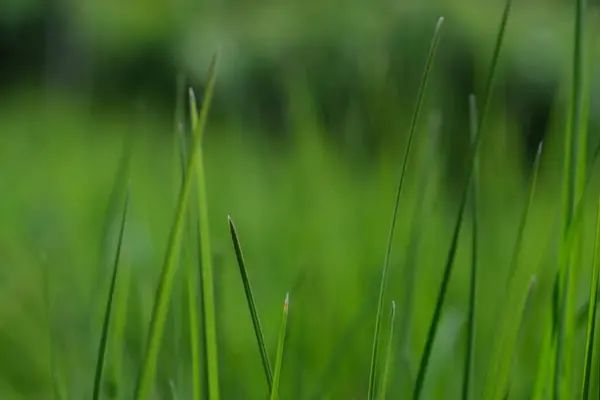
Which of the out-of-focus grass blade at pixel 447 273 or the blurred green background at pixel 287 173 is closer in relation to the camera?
the out-of-focus grass blade at pixel 447 273

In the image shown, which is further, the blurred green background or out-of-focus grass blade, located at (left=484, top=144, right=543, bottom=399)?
the blurred green background

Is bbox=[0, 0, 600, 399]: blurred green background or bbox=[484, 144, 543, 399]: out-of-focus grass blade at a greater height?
bbox=[484, 144, 543, 399]: out-of-focus grass blade

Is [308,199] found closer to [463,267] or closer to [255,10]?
[463,267]

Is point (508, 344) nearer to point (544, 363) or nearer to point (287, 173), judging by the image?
point (544, 363)

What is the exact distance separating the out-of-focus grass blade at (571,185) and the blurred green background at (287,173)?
2cm

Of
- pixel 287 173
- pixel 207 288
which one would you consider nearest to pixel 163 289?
pixel 207 288

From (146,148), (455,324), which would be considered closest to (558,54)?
(146,148)

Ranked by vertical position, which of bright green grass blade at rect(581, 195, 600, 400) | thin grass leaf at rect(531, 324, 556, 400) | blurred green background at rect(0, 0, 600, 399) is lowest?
blurred green background at rect(0, 0, 600, 399)

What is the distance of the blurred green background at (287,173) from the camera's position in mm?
282

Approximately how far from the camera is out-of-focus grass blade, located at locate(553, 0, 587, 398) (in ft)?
0.54

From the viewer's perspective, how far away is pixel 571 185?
0.56 ft

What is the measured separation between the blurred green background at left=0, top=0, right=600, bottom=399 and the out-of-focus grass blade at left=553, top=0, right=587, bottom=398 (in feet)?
0.06

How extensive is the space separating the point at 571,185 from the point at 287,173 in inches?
17.4

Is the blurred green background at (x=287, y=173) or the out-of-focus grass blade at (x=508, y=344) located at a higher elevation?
the out-of-focus grass blade at (x=508, y=344)
